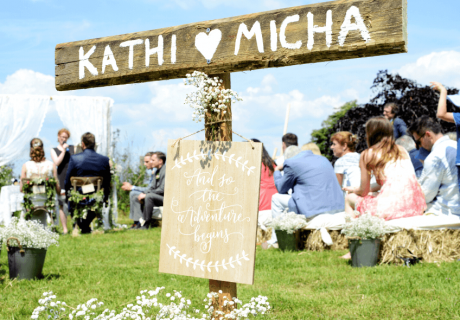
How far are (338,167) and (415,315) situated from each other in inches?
137

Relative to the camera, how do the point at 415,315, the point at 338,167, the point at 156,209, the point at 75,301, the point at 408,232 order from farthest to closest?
the point at 156,209, the point at 338,167, the point at 408,232, the point at 75,301, the point at 415,315

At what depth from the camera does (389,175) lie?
454 centimetres

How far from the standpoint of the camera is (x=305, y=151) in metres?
5.79

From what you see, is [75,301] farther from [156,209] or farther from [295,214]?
[156,209]

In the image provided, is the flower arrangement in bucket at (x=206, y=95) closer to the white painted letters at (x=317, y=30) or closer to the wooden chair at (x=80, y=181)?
the white painted letters at (x=317, y=30)

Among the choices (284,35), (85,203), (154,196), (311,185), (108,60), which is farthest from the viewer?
(154,196)

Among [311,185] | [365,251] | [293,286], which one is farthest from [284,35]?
[311,185]

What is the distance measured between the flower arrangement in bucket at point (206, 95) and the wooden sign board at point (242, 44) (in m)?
0.06

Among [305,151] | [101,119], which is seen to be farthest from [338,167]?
[101,119]

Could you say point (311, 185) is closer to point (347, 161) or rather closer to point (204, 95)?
point (347, 161)

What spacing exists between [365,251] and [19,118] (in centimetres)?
877

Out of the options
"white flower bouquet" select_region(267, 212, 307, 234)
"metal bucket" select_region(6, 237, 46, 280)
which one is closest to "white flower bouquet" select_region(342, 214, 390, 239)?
"white flower bouquet" select_region(267, 212, 307, 234)

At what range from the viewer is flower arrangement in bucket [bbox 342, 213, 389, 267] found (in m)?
4.29

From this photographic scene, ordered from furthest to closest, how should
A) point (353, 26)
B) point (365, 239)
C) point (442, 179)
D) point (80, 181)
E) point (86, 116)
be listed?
point (86, 116), point (80, 181), point (442, 179), point (365, 239), point (353, 26)
